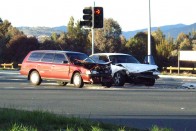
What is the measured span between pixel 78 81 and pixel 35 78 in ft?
8.45

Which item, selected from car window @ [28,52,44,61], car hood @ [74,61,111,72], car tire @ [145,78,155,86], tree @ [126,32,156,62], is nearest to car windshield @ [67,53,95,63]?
car hood @ [74,61,111,72]

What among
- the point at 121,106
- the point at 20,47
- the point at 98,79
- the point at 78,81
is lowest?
the point at 121,106

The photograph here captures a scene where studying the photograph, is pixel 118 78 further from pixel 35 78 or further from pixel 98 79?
pixel 35 78

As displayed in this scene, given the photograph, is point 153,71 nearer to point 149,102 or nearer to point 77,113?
point 149,102

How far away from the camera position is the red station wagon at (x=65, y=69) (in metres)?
23.2

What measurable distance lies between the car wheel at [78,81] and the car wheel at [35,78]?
2.05m

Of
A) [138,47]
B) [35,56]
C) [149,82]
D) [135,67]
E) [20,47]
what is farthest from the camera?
[20,47]

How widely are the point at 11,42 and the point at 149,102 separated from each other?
5282 centimetres

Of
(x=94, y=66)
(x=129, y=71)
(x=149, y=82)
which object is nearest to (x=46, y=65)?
(x=94, y=66)

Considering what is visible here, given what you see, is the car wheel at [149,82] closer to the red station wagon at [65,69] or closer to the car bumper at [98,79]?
the red station wagon at [65,69]

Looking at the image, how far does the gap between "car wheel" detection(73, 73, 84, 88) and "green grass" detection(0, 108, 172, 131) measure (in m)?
11.7

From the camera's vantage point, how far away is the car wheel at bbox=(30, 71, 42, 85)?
81.3ft

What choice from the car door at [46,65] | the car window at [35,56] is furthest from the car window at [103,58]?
the car window at [35,56]

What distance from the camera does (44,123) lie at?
10555 mm
